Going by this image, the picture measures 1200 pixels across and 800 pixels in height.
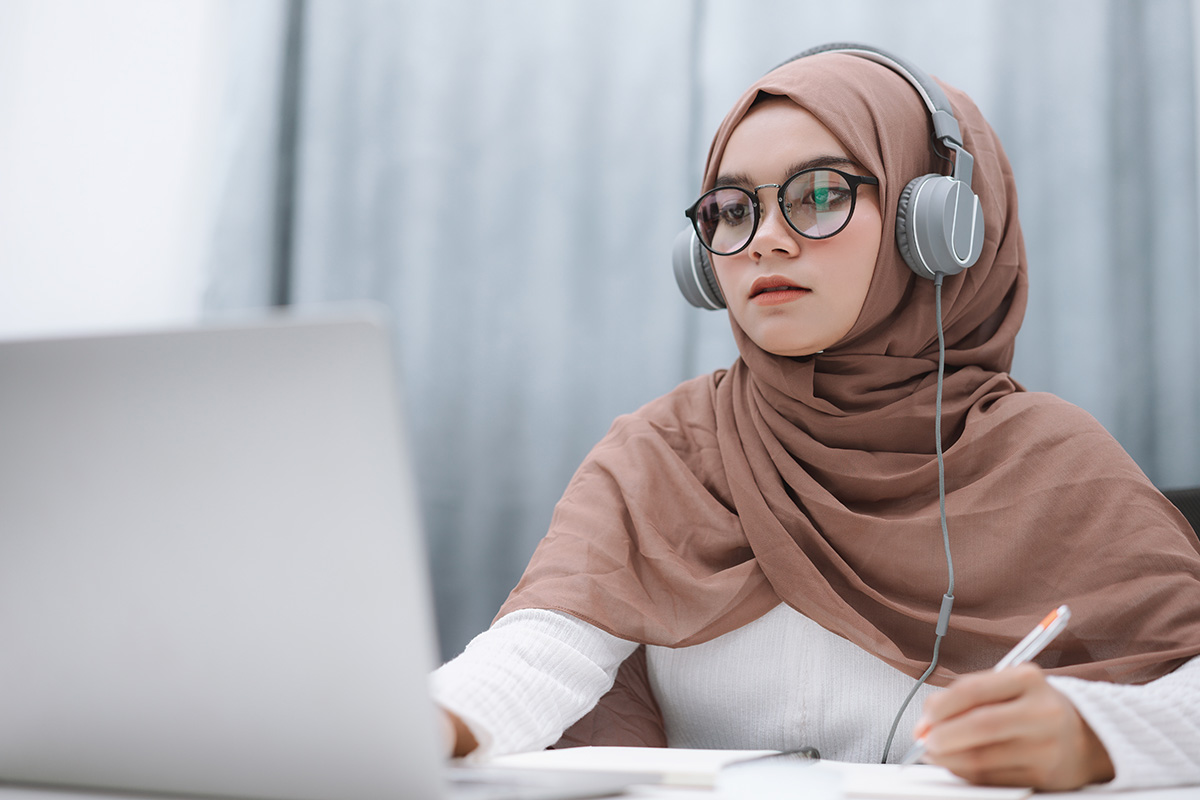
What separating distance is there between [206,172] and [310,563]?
1.64 m

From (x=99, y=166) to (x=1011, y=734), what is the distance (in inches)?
76.3

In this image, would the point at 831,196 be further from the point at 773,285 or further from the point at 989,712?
the point at 989,712

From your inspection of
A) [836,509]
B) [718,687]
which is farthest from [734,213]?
[718,687]

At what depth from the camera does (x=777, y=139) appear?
104cm

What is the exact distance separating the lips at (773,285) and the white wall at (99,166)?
1265 mm

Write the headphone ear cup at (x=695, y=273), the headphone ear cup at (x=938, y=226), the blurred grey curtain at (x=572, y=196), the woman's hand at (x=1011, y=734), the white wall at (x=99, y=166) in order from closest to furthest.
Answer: the woman's hand at (x=1011, y=734), the headphone ear cup at (x=938, y=226), the headphone ear cup at (x=695, y=273), the blurred grey curtain at (x=572, y=196), the white wall at (x=99, y=166)

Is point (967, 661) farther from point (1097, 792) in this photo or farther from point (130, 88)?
point (130, 88)


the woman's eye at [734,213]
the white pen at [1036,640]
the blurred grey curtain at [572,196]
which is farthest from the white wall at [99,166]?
the white pen at [1036,640]

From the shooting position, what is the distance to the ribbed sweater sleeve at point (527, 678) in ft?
2.28

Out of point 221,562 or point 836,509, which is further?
point 836,509

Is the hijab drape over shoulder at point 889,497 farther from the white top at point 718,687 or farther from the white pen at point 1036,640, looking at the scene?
the white pen at point 1036,640

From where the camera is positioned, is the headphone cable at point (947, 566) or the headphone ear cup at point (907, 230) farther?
the headphone ear cup at point (907, 230)

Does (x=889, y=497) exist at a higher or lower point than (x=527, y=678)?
higher

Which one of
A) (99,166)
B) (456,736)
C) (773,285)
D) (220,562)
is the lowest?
(456,736)
